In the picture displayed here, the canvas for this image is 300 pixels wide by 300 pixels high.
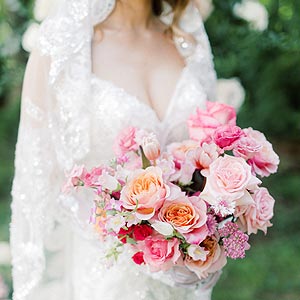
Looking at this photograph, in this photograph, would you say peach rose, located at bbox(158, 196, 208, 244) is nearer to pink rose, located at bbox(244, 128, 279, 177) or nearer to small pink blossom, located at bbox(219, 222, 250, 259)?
small pink blossom, located at bbox(219, 222, 250, 259)

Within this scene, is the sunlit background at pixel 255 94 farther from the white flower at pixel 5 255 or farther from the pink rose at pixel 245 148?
the pink rose at pixel 245 148

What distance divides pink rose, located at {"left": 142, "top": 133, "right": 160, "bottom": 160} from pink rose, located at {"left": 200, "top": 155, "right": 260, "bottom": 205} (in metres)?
0.17

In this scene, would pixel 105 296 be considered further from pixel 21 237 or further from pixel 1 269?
pixel 1 269

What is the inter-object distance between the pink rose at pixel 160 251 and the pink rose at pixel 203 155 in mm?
252

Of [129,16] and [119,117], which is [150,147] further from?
[129,16]

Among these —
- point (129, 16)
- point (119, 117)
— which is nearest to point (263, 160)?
point (119, 117)

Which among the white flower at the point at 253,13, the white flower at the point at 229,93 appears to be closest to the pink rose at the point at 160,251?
the white flower at the point at 229,93

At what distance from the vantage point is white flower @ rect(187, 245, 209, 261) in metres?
2.21

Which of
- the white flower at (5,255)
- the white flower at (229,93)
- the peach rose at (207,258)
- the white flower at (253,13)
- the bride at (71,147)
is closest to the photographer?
the peach rose at (207,258)

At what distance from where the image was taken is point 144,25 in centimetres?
299

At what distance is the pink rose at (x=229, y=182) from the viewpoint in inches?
86.7

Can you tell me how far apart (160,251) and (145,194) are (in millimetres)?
172

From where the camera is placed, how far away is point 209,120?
248 cm

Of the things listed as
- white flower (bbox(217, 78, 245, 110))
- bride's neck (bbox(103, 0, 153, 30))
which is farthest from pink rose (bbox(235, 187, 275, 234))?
white flower (bbox(217, 78, 245, 110))
